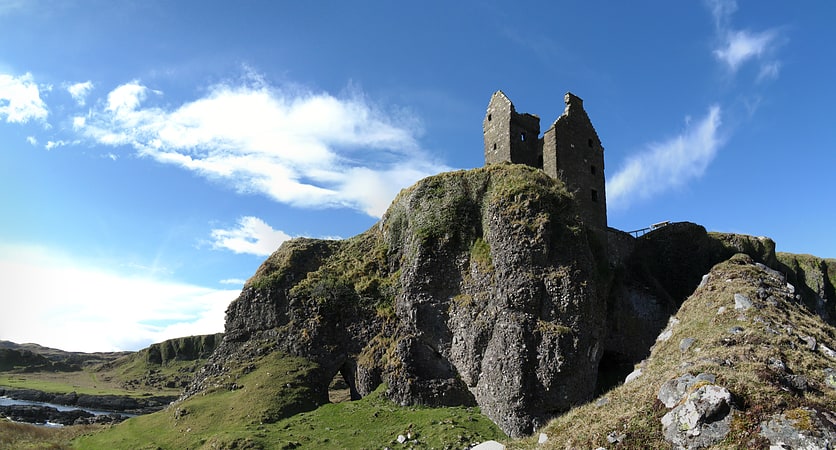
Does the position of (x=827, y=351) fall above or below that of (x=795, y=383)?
above

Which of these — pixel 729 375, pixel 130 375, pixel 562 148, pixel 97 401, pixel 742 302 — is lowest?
pixel 97 401

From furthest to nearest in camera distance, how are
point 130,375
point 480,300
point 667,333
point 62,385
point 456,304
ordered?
point 130,375
point 62,385
point 456,304
point 480,300
point 667,333

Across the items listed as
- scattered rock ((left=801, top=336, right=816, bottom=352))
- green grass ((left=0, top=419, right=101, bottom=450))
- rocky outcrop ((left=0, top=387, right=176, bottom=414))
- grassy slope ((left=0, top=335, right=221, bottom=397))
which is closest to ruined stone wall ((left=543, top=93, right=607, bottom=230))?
scattered rock ((left=801, top=336, right=816, bottom=352))

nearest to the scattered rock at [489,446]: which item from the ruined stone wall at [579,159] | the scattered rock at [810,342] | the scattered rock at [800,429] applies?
the scattered rock at [810,342]

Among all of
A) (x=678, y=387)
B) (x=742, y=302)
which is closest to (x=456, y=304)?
(x=742, y=302)

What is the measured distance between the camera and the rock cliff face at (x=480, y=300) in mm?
31797

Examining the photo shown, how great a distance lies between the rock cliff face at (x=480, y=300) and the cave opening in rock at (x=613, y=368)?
85 millimetres

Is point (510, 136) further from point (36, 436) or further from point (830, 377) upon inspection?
point (36, 436)

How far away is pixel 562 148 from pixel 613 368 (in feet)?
52.8

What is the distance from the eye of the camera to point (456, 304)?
36188mm

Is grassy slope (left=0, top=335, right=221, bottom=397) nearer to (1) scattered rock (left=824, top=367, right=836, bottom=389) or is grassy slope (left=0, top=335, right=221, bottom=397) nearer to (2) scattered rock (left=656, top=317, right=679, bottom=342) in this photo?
(2) scattered rock (left=656, top=317, right=679, bottom=342)

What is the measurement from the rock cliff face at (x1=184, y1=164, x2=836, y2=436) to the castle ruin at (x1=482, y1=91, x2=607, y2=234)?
3.44 m

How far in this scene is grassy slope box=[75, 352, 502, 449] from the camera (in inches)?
1184

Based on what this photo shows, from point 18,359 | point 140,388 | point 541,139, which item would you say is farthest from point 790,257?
point 18,359
